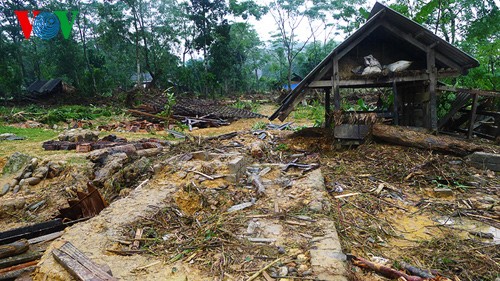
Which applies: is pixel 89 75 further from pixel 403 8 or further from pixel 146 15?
pixel 403 8

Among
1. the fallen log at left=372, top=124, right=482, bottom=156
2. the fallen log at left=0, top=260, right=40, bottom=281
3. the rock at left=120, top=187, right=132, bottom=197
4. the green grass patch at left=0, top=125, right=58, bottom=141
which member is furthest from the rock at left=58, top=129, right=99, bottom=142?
the fallen log at left=372, top=124, right=482, bottom=156

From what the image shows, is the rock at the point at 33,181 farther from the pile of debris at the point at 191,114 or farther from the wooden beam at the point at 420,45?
the wooden beam at the point at 420,45

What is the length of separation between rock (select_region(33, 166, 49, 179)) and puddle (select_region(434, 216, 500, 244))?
27.7 ft

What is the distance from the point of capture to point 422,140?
6.63 meters

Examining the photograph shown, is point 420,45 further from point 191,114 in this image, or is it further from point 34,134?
point 34,134

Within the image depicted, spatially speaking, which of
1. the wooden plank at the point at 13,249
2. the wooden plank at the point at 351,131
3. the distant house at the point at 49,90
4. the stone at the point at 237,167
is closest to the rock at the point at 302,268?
the stone at the point at 237,167

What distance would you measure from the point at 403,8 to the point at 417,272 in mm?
13566

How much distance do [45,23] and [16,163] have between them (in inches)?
509

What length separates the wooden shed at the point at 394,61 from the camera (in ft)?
24.6

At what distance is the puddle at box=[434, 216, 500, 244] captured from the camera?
147 inches

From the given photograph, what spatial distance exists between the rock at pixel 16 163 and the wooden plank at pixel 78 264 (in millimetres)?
6044

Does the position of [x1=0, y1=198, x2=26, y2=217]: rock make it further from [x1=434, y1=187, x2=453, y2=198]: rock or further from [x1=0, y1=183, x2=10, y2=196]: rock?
[x1=434, y1=187, x2=453, y2=198]: rock

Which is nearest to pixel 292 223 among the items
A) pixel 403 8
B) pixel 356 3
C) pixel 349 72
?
pixel 349 72

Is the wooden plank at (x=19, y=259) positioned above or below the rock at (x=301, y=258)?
below
